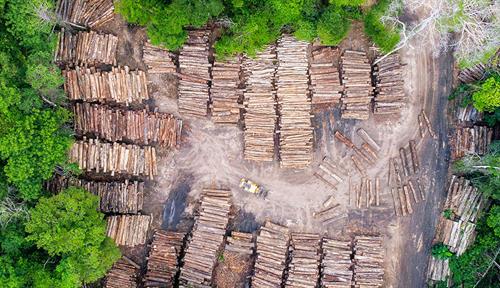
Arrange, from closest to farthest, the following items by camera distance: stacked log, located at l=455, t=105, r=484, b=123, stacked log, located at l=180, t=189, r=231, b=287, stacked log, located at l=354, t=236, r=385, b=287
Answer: stacked log, located at l=180, t=189, r=231, b=287 → stacked log, located at l=354, t=236, r=385, b=287 → stacked log, located at l=455, t=105, r=484, b=123

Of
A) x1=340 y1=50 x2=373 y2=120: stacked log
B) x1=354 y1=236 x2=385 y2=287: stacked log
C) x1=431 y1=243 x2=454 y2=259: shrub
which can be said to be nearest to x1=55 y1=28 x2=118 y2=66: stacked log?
x1=340 y1=50 x2=373 y2=120: stacked log

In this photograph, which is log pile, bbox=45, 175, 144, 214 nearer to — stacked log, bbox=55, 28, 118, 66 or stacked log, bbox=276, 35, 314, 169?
stacked log, bbox=55, 28, 118, 66

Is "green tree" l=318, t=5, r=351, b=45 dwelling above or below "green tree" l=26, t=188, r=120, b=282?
above

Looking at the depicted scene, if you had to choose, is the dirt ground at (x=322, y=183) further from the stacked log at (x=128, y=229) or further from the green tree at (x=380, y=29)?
the green tree at (x=380, y=29)

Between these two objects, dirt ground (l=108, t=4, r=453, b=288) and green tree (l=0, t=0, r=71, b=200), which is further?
dirt ground (l=108, t=4, r=453, b=288)

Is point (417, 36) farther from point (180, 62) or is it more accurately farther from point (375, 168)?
point (180, 62)

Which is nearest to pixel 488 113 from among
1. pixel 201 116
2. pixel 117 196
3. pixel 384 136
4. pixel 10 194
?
pixel 384 136
